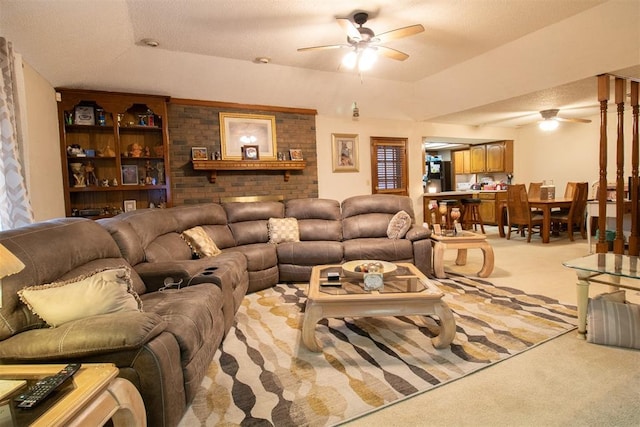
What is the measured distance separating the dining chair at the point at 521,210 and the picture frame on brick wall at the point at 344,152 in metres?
2.88

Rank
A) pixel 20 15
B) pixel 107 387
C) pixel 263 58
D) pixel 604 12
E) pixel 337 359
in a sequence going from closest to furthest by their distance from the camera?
pixel 107 387 → pixel 337 359 → pixel 20 15 → pixel 604 12 → pixel 263 58

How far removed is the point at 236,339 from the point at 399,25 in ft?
11.5

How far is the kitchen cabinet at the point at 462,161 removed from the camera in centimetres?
875

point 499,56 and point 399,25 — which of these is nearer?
point 399,25

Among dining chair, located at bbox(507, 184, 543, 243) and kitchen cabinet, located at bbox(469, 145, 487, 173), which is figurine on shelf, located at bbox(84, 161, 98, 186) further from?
kitchen cabinet, located at bbox(469, 145, 487, 173)

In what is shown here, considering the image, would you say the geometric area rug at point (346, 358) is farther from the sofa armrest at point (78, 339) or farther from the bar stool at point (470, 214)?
the bar stool at point (470, 214)

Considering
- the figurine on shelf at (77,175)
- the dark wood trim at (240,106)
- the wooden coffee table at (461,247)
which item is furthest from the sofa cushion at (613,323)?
the figurine on shelf at (77,175)

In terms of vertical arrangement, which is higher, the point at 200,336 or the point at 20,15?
the point at 20,15

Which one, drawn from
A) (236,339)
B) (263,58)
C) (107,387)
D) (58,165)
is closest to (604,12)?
(263,58)

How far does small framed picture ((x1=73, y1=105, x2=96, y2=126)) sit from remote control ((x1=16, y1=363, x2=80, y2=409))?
410cm

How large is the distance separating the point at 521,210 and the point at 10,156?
6905 mm

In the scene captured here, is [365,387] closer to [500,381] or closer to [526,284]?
[500,381]

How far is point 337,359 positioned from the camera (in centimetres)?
215

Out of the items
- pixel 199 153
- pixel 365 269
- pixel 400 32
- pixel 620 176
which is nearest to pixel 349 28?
pixel 400 32
